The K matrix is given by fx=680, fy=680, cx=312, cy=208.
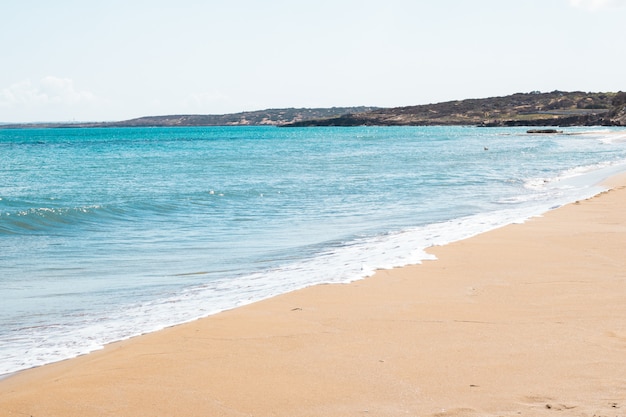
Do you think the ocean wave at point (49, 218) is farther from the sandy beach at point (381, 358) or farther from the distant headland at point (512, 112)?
the distant headland at point (512, 112)

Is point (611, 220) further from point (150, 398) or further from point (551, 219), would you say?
point (150, 398)

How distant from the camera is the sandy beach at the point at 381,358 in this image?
164 inches

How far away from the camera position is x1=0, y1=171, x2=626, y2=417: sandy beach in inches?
164

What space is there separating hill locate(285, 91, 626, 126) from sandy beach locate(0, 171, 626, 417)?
365 ft

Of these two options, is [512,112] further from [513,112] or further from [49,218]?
[49,218]

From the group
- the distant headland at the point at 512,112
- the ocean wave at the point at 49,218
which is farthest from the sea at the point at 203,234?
the distant headland at the point at 512,112

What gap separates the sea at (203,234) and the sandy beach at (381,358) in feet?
2.82

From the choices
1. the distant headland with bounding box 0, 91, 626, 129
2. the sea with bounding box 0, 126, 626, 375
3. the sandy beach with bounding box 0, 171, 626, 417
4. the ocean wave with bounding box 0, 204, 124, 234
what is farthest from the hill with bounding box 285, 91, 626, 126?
the sandy beach with bounding box 0, 171, 626, 417

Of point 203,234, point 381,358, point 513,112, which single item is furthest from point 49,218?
point 513,112

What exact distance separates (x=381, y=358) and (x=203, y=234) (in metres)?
9.47

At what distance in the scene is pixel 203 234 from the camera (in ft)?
46.0

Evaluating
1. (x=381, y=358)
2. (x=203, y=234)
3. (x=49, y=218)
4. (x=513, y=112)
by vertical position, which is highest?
(x=513, y=112)

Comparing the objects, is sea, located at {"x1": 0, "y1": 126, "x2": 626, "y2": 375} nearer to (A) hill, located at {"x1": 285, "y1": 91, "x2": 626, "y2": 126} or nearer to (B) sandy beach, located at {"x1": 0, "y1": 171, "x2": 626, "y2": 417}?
(B) sandy beach, located at {"x1": 0, "y1": 171, "x2": 626, "y2": 417}

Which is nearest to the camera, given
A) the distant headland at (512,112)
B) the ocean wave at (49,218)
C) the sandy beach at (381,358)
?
the sandy beach at (381,358)
